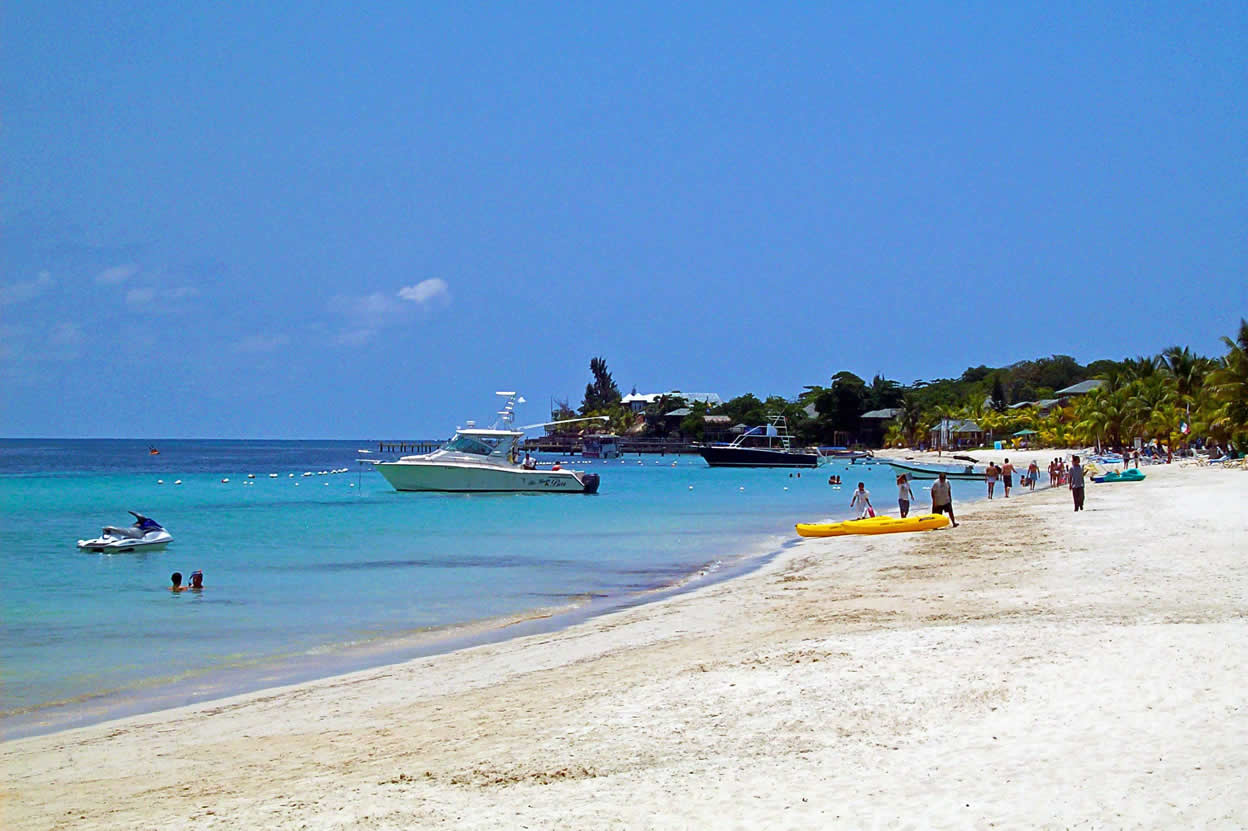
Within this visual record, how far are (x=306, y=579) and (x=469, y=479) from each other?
26797 millimetres

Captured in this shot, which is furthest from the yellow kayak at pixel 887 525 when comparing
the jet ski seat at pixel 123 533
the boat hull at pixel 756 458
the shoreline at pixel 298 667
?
the boat hull at pixel 756 458

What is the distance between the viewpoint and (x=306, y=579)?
1944 centimetres

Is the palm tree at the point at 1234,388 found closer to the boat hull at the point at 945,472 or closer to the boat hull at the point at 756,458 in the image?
the boat hull at the point at 945,472

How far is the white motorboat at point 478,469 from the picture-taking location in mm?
46250

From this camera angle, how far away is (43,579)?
1927cm

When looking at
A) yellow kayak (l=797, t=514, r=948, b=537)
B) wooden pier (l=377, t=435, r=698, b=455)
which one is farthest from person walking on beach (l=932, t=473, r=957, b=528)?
wooden pier (l=377, t=435, r=698, b=455)

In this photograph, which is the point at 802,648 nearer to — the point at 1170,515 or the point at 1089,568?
the point at 1089,568

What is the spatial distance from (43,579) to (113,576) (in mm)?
1206

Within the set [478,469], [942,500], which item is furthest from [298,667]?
[478,469]

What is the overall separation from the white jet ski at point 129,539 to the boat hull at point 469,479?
22187 mm

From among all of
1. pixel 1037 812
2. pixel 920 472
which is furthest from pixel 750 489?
pixel 1037 812

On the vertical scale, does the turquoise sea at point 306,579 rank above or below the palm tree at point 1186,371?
below

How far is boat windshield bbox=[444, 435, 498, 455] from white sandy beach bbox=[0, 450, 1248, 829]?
35.1m

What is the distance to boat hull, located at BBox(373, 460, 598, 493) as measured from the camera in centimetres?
→ 4619
